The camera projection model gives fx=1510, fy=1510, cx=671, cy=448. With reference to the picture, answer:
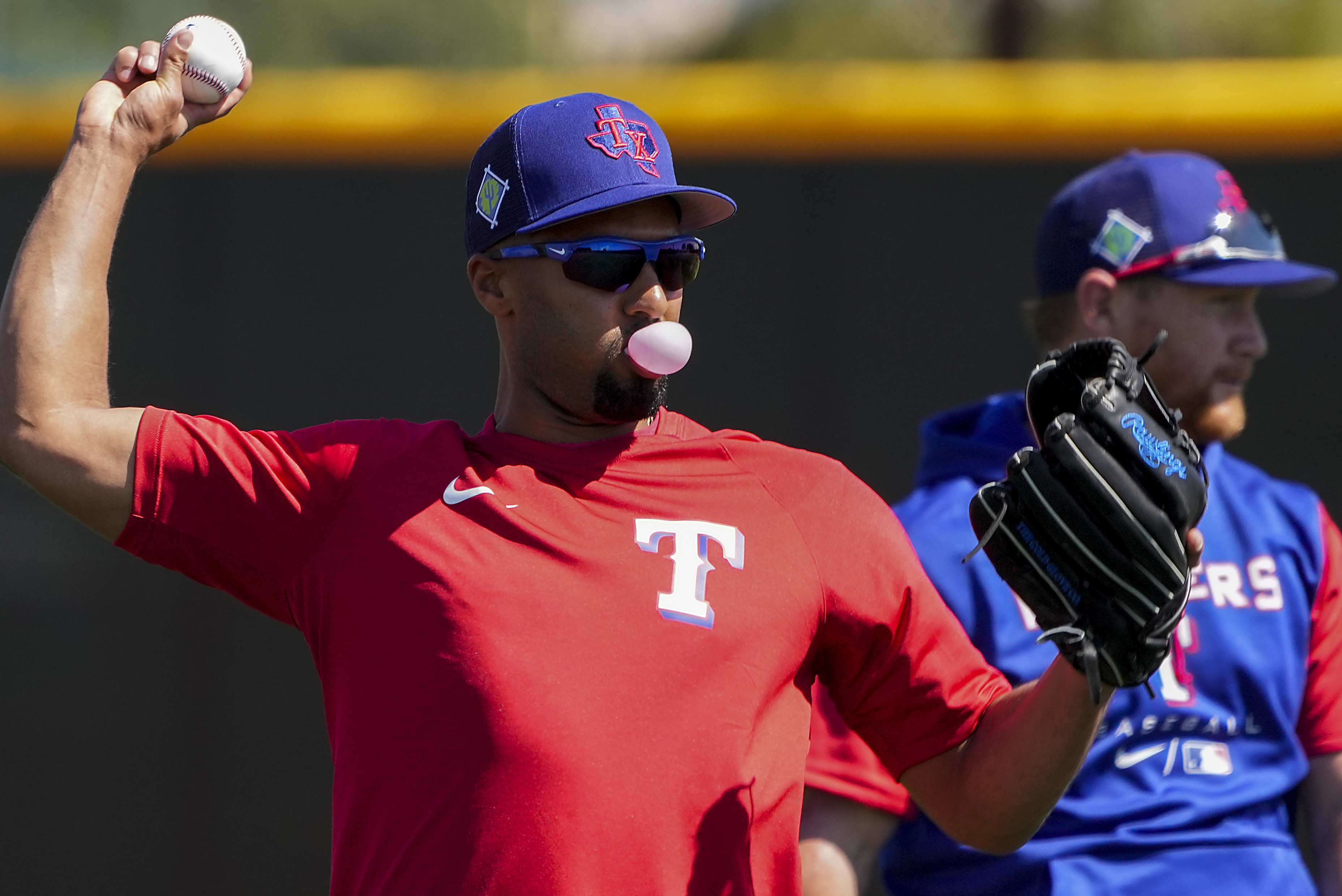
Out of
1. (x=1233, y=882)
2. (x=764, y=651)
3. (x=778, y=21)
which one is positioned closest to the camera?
(x=764, y=651)

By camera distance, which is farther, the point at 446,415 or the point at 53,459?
the point at 446,415

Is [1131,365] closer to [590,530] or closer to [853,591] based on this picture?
[853,591]

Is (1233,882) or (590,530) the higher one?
(590,530)

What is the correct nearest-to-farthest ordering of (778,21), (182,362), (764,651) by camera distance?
(764,651)
(182,362)
(778,21)

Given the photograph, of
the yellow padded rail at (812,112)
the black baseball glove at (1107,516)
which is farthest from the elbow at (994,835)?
the yellow padded rail at (812,112)

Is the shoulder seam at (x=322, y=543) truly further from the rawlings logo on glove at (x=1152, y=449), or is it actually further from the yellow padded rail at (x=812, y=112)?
the yellow padded rail at (x=812, y=112)

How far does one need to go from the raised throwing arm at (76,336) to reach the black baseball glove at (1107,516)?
47.8 inches

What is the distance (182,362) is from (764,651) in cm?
367

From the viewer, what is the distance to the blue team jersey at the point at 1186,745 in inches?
108

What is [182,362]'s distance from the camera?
5242 millimetres

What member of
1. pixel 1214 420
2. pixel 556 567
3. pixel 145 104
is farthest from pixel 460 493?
pixel 1214 420

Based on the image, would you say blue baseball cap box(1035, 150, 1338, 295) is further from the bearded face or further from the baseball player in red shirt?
the baseball player in red shirt

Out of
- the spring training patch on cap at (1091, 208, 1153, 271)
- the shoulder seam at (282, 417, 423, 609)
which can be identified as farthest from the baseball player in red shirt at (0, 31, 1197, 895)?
the spring training patch on cap at (1091, 208, 1153, 271)

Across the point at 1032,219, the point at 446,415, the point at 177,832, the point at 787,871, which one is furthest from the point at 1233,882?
the point at 177,832
